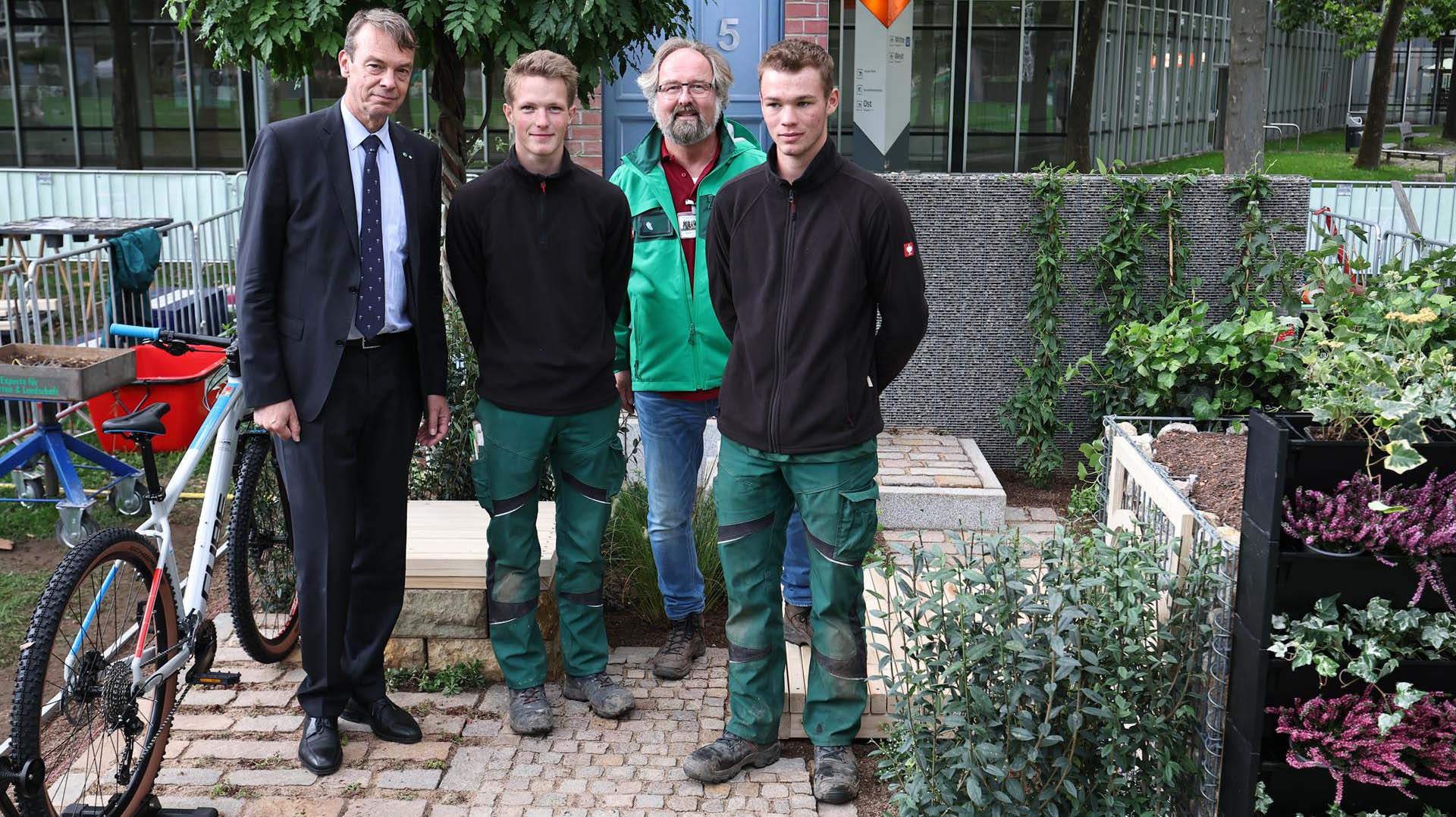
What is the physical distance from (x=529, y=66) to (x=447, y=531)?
1681 mm

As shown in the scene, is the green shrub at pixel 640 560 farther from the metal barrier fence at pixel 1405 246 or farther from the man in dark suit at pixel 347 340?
the metal barrier fence at pixel 1405 246

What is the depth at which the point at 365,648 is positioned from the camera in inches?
158

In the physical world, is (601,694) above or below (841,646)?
below

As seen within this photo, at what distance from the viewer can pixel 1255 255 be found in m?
6.82

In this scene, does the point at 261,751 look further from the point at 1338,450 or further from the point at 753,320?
the point at 1338,450

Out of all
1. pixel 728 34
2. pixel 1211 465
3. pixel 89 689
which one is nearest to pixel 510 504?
pixel 89 689

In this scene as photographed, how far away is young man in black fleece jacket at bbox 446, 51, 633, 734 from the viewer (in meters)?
3.96

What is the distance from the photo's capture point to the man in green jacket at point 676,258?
4.18 m

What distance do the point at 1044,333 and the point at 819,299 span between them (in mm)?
3654

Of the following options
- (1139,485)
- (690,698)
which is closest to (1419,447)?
(1139,485)

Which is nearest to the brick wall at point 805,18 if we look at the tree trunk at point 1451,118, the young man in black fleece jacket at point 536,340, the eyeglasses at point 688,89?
the eyeglasses at point 688,89

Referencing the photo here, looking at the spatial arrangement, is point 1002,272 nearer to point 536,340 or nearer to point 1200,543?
point 536,340

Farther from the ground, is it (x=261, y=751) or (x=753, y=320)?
(x=753, y=320)

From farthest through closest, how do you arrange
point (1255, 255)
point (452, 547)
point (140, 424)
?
1. point (1255, 255)
2. point (452, 547)
3. point (140, 424)
